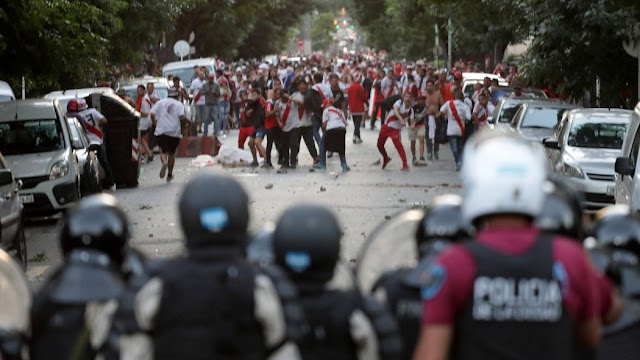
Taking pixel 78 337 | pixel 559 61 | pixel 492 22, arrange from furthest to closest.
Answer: pixel 492 22 < pixel 559 61 < pixel 78 337

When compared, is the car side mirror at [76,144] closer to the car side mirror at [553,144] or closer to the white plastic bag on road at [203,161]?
the car side mirror at [553,144]

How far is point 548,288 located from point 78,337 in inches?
69.0

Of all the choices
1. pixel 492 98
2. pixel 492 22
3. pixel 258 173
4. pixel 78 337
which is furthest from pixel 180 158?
pixel 78 337

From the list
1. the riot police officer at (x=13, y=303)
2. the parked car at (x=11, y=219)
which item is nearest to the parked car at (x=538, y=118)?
the parked car at (x=11, y=219)

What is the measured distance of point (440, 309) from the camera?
3.55m

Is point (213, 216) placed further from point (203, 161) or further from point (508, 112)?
point (203, 161)

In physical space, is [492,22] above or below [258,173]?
above

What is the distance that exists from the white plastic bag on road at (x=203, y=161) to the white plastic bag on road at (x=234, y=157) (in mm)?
215

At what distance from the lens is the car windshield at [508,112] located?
2389cm

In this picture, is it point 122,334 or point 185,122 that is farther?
point 185,122

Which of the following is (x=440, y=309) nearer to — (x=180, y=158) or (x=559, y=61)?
(x=559, y=61)

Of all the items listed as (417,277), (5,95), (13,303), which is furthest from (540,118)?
(417,277)

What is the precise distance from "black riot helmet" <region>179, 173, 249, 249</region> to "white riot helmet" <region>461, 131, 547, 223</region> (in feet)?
2.37

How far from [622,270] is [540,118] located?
17.8 meters
